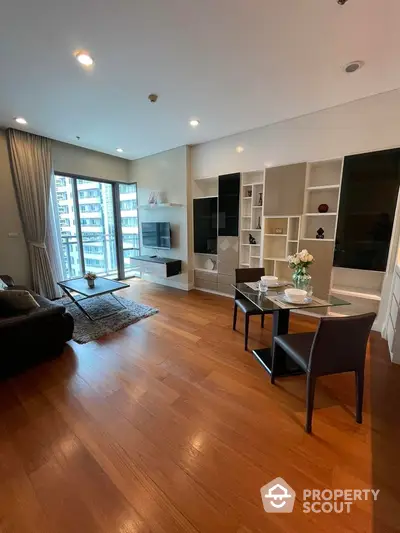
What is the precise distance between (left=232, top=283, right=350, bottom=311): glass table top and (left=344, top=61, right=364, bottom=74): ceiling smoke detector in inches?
88.8

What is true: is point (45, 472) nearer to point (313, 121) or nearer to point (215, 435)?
point (215, 435)

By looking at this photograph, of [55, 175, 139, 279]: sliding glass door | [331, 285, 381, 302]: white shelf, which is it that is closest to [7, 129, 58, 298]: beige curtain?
[55, 175, 139, 279]: sliding glass door

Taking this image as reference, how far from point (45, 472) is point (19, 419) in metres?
0.58

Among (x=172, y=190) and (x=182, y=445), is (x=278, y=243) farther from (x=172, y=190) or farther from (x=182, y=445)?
(x=182, y=445)

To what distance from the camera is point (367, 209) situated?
2928mm

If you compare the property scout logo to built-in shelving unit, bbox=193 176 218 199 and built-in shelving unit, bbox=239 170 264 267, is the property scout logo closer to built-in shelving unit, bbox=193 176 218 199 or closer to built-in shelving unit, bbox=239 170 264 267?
built-in shelving unit, bbox=239 170 264 267

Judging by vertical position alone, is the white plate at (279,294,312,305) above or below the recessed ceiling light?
below

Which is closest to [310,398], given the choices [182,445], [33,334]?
[182,445]

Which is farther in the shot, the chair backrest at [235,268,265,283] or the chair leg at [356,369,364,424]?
the chair backrest at [235,268,265,283]

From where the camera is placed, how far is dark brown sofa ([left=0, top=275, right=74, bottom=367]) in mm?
2113

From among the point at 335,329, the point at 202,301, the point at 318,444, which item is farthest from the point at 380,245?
the point at 202,301

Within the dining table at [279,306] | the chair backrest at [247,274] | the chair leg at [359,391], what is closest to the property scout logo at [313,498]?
the chair leg at [359,391]

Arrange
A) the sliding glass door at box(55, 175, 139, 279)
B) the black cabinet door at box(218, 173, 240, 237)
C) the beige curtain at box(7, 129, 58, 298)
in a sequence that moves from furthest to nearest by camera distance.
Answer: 1. the sliding glass door at box(55, 175, 139, 279)
2. the black cabinet door at box(218, 173, 240, 237)
3. the beige curtain at box(7, 129, 58, 298)

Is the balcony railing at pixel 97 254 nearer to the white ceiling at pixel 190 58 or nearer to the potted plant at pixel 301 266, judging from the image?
the white ceiling at pixel 190 58
